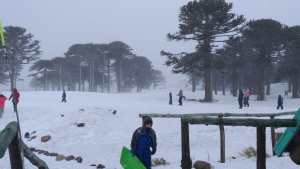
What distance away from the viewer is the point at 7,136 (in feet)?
11.9

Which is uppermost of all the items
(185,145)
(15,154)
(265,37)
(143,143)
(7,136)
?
(265,37)

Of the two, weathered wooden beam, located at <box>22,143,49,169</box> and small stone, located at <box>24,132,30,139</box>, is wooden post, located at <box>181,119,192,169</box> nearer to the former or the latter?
weathered wooden beam, located at <box>22,143,49,169</box>

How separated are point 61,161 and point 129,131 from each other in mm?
6064

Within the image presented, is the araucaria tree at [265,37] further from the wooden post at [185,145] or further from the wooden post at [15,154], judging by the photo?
the wooden post at [15,154]

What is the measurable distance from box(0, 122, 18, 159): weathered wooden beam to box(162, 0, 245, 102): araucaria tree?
36.0 metres

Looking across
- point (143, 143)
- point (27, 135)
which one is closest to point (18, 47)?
point (27, 135)

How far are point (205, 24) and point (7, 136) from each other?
120 feet

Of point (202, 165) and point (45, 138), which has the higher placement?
point (202, 165)

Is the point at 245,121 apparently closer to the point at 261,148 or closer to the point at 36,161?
the point at 261,148

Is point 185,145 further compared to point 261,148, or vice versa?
point 185,145

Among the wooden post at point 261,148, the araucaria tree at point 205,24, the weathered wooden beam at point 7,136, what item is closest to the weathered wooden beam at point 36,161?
the weathered wooden beam at point 7,136

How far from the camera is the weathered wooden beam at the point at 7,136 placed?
3510 millimetres

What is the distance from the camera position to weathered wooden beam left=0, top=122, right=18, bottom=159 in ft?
11.5

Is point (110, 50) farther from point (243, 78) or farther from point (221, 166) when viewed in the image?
point (221, 166)
